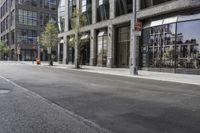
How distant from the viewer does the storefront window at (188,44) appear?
26281mm

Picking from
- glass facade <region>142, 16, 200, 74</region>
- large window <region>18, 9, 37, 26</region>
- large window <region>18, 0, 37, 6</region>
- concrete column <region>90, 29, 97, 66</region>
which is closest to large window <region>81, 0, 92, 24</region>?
concrete column <region>90, 29, 97, 66</region>

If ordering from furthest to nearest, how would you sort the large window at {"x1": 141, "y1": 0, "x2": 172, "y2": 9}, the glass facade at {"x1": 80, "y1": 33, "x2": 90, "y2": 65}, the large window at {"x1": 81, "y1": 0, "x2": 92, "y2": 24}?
1. the glass facade at {"x1": 80, "y1": 33, "x2": 90, "y2": 65}
2. the large window at {"x1": 81, "y1": 0, "x2": 92, "y2": 24}
3. the large window at {"x1": 141, "y1": 0, "x2": 172, "y2": 9}

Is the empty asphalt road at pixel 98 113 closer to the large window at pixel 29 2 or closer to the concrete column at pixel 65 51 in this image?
the concrete column at pixel 65 51

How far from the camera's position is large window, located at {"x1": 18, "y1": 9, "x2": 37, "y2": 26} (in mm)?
93494

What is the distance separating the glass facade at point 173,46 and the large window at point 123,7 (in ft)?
13.0

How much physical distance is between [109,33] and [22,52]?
5953 cm

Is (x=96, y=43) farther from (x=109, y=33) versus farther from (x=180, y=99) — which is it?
(x=180, y=99)

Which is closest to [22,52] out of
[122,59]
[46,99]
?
[122,59]

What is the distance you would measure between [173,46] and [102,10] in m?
15.4

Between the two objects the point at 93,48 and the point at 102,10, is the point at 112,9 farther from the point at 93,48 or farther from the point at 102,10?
the point at 93,48

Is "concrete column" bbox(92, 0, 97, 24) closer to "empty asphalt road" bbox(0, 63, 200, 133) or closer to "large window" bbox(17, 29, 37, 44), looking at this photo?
"empty asphalt road" bbox(0, 63, 200, 133)

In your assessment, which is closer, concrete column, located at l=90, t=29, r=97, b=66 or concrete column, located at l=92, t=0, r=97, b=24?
concrete column, located at l=92, t=0, r=97, b=24

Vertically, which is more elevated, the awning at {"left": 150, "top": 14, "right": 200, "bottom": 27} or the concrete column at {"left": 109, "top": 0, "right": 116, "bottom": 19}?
the concrete column at {"left": 109, "top": 0, "right": 116, "bottom": 19}

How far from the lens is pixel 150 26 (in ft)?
105
